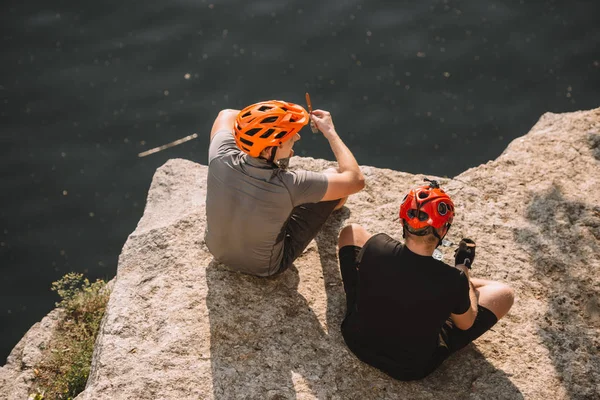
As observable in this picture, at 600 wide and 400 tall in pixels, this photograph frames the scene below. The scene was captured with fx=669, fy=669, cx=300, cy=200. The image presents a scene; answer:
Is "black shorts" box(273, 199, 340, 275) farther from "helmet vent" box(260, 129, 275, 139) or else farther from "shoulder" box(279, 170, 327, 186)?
"helmet vent" box(260, 129, 275, 139)

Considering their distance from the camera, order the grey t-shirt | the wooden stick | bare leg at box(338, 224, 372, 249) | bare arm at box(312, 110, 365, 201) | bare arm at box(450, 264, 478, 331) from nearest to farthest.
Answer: bare arm at box(450, 264, 478, 331) → the grey t-shirt → bare arm at box(312, 110, 365, 201) → bare leg at box(338, 224, 372, 249) → the wooden stick

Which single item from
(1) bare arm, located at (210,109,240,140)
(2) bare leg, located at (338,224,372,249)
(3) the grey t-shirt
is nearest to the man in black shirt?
(2) bare leg, located at (338,224,372,249)

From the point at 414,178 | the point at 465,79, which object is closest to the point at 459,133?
the point at 465,79

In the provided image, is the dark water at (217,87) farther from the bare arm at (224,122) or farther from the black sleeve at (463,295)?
the black sleeve at (463,295)

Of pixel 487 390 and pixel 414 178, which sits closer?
Answer: pixel 487 390

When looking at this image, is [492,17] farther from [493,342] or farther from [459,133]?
[493,342]

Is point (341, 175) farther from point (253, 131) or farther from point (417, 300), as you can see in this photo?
point (417, 300)

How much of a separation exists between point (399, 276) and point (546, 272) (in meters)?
2.00

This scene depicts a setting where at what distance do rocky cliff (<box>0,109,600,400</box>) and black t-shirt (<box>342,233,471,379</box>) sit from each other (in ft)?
0.98

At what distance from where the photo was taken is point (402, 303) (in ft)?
14.9

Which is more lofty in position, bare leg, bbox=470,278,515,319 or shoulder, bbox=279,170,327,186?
shoulder, bbox=279,170,327,186

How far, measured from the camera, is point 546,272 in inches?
230

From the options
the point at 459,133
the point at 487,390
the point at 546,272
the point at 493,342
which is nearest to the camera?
the point at 487,390

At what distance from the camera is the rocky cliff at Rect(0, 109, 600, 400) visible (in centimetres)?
498
